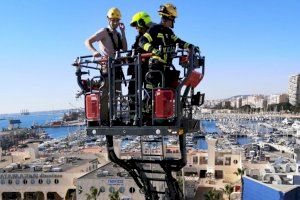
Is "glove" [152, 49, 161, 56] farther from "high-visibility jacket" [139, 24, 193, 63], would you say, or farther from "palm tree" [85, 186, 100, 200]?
"palm tree" [85, 186, 100, 200]

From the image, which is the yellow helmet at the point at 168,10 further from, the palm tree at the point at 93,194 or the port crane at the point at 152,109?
the palm tree at the point at 93,194

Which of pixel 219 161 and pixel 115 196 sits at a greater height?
pixel 219 161

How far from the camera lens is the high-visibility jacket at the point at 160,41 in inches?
196

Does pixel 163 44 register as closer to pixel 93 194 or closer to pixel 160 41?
pixel 160 41

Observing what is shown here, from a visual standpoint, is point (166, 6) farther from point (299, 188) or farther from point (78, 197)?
point (78, 197)

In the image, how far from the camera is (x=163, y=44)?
5.15 meters

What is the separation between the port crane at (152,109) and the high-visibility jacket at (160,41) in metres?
0.11

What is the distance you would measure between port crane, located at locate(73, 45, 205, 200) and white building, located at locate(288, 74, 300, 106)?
173 m

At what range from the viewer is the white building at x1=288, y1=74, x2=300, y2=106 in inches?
6550

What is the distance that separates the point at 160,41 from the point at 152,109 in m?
0.98

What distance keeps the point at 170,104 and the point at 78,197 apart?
27640 millimetres

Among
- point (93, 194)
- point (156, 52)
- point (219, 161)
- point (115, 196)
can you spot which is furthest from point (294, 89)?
point (156, 52)

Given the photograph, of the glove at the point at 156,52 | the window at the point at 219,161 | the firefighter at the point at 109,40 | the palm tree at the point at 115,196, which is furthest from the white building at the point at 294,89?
the glove at the point at 156,52

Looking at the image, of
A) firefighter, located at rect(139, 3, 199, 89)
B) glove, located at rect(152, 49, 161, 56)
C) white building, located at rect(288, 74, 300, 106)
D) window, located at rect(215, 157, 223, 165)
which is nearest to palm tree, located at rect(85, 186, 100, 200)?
window, located at rect(215, 157, 223, 165)
